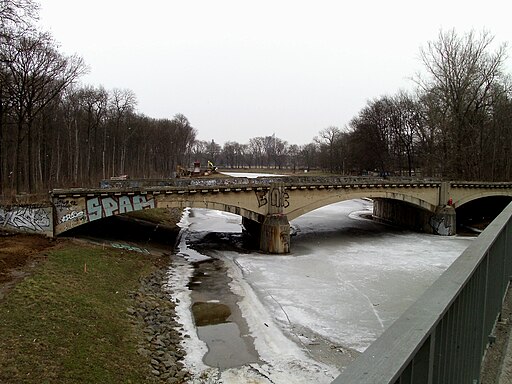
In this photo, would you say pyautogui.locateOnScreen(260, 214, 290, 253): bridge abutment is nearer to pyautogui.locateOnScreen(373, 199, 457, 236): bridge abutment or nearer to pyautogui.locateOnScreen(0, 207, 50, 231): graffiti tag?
pyautogui.locateOnScreen(0, 207, 50, 231): graffiti tag

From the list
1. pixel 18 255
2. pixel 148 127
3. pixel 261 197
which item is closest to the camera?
pixel 18 255

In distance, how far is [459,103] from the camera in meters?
54.4

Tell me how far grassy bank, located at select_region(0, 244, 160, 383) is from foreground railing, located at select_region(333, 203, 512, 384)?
34.2 ft

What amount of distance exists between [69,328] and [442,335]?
14.3 metres

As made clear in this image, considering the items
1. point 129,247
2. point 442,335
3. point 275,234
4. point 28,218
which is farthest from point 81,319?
point 275,234

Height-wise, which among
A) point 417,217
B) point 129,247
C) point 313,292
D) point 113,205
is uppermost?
point 113,205

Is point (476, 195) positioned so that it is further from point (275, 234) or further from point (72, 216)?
point (72, 216)

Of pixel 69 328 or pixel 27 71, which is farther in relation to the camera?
pixel 27 71

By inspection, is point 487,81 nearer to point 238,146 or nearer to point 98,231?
point 98,231

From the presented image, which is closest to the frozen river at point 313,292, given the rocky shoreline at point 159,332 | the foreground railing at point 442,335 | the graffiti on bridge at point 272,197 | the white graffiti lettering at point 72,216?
the rocky shoreline at point 159,332

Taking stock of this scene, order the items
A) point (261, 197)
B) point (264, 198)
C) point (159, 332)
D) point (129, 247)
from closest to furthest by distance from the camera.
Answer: point (159, 332), point (129, 247), point (261, 197), point (264, 198)

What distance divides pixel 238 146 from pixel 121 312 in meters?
165

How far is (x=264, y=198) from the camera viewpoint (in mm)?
34656

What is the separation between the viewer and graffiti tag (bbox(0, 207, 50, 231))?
84.5 feet
